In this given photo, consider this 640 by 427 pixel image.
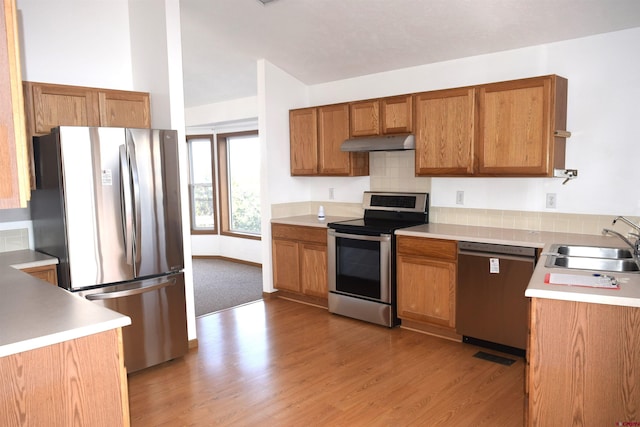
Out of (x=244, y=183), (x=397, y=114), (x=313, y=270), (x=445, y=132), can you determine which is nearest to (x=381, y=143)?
(x=397, y=114)

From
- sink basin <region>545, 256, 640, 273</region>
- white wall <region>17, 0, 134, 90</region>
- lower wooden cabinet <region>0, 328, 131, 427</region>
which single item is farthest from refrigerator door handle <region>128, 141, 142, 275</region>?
sink basin <region>545, 256, 640, 273</region>

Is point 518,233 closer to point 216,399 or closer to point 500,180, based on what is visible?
point 500,180

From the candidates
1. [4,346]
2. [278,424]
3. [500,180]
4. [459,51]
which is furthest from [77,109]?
[500,180]

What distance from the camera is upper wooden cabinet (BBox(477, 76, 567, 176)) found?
135 inches

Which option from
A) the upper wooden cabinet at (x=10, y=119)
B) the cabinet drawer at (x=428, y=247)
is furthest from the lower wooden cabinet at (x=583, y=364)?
the upper wooden cabinet at (x=10, y=119)

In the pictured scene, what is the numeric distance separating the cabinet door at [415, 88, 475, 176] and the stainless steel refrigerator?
2124 mm

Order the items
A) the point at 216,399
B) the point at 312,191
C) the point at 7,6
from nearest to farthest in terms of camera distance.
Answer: the point at 7,6 < the point at 216,399 < the point at 312,191

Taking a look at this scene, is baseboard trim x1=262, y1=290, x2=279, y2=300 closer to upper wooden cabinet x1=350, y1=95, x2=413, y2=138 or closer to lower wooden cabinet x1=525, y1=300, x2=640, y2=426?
upper wooden cabinet x1=350, y1=95, x2=413, y2=138

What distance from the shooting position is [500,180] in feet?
13.3

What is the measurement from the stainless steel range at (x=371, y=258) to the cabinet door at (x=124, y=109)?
77.7 inches

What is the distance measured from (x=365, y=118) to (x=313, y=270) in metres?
1.65

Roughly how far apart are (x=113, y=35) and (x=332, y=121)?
2.18 m

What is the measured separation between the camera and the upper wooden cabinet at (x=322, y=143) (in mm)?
4867

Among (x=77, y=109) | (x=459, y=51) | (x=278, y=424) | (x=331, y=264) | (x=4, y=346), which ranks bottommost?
(x=278, y=424)
